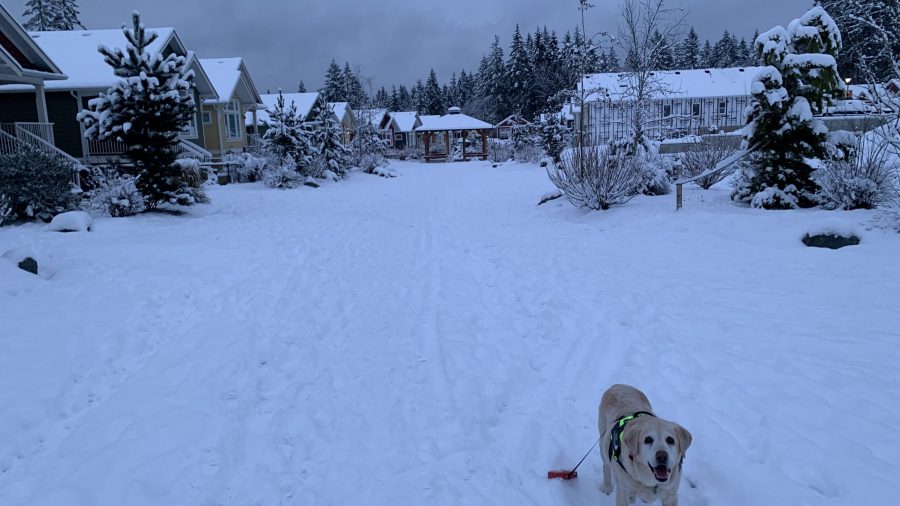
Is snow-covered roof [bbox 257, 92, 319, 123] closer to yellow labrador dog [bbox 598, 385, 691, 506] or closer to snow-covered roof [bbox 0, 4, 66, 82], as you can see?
snow-covered roof [bbox 0, 4, 66, 82]

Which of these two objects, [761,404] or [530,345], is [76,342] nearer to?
[530,345]

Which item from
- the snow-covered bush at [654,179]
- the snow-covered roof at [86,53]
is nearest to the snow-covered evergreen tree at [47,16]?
the snow-covered roof at [86,53]

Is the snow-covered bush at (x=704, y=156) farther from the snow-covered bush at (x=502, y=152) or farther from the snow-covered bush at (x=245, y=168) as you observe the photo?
the snow-covered bush at (x=502, y=152)

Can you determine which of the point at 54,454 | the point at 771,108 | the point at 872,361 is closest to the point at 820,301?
the point at 872,361

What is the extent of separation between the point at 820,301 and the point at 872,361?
1634mm

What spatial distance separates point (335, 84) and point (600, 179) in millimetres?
62438

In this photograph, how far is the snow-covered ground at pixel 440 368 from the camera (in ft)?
11.8

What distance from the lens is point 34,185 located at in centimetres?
1162

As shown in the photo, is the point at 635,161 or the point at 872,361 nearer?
the point at 872,361

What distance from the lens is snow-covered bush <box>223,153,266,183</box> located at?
24.5 m

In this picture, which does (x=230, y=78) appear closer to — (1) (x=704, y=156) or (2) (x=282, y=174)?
(2) (x=282, y=174)

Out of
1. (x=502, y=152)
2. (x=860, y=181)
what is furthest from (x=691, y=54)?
(x=860, y=181)

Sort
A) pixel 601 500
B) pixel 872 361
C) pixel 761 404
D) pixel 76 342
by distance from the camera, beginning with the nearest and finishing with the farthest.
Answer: pixel 601 500
pixel 761 404
pixel 872 361
pixel 76 342

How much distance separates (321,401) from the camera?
4.73m
